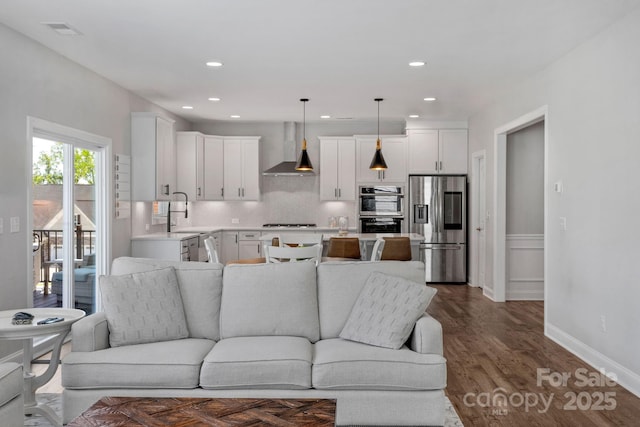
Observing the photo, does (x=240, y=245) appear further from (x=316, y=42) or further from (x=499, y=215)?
(x=316, y=42)

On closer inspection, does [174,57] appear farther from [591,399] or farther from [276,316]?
[591,399]

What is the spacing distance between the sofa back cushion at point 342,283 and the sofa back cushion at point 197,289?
2.21ft

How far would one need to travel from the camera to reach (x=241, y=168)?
9172 mm

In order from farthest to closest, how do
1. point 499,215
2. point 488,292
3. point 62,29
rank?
point 488,292, point 499,215, point 62,29

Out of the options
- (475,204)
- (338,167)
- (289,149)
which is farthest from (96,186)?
(475,204)

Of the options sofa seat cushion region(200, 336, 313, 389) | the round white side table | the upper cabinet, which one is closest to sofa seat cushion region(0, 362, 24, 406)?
the round white side table

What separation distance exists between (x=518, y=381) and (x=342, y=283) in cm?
158

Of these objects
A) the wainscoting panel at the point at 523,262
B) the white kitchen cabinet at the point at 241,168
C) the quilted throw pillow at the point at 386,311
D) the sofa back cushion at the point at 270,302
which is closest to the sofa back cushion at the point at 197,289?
the sofa back cushion at the point at 270,302

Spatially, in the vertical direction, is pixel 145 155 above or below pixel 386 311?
above

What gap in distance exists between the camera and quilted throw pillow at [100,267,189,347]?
3.22 meters

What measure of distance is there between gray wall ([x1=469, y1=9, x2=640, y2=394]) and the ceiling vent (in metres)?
4.19

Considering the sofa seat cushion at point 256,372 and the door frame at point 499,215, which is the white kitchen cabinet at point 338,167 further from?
the sofa seat cushion at point 256,372

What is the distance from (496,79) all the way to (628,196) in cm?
253

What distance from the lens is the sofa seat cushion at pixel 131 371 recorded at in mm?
2918
